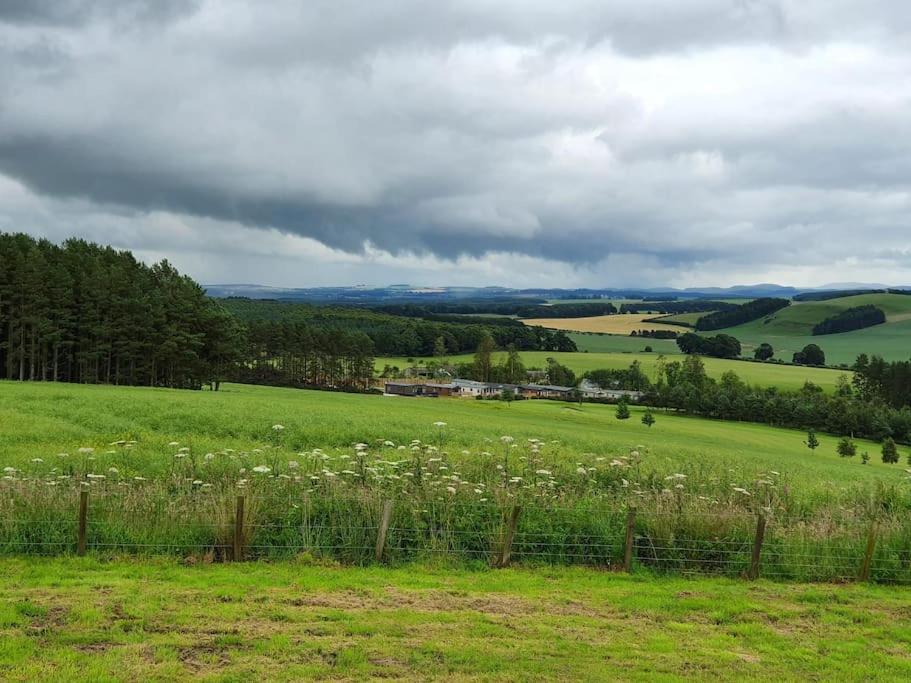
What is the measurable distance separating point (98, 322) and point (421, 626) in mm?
68183

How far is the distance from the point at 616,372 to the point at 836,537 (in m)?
137

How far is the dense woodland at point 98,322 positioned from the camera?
206 ft

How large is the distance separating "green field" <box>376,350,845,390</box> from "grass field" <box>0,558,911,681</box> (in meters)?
129

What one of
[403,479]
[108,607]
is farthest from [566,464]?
[108,607]

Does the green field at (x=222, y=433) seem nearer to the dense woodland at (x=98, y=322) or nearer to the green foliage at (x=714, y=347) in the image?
the dense woodland at (x=98, y=322)

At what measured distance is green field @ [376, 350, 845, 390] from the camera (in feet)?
439

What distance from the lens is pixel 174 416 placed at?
1294 inches

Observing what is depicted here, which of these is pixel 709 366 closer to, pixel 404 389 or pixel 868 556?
pixel 404 389

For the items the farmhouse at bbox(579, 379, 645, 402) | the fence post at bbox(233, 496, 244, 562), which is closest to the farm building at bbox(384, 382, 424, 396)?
the farmhouse at bbox(579, 379, 645, 402)

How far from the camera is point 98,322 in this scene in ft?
218

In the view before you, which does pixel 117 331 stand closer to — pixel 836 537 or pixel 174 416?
pixel 174 416

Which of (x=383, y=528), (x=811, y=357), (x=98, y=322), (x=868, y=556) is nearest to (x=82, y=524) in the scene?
(x=383, y=528)

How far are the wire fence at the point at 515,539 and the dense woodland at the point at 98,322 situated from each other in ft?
192

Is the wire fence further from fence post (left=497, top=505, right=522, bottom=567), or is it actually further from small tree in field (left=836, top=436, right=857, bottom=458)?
small tree in field (left=836, top=436, right=857, bottom=458)
